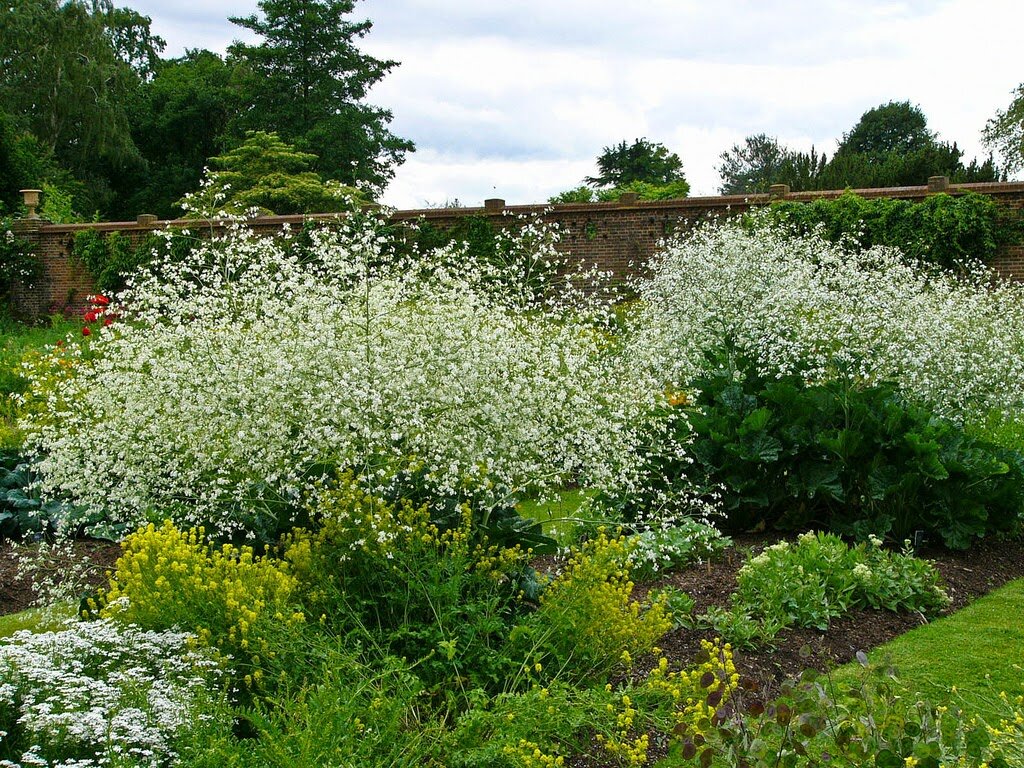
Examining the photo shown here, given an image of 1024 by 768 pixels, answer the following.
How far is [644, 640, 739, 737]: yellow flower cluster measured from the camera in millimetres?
3262

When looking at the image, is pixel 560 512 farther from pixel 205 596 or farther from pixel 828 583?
pixel 205 596

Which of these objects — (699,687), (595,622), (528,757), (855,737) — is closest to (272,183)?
(595,622)

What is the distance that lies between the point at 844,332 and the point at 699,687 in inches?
186

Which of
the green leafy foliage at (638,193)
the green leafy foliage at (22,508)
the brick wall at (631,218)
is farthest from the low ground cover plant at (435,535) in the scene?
the green leafy foliage at (638,193)

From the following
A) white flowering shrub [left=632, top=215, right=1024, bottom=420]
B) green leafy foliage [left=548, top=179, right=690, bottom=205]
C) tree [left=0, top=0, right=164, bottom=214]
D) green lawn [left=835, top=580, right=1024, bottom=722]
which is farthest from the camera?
tree [left=0, top=0, right=164, bottom=214]

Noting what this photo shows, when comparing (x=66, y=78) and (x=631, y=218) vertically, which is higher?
(x=66, y=78)

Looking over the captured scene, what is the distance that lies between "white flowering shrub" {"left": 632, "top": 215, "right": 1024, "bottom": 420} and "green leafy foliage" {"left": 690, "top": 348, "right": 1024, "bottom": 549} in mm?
470

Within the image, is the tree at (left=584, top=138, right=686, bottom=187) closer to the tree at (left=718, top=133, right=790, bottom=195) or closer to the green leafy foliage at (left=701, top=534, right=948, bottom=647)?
the tree at (left=718, top=133, right=790, bottom=195)

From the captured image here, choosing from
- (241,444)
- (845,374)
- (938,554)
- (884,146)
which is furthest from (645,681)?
(884,146)

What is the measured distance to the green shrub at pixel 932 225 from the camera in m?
15.4

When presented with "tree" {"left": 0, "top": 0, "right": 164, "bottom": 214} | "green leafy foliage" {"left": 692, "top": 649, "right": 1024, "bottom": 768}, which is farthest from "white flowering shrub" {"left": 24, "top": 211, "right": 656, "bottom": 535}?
"tree" {"left": 0, "top": 0, "right": 164, "bottom": 214}

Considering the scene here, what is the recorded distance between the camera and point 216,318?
237 inches

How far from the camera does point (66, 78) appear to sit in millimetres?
32500

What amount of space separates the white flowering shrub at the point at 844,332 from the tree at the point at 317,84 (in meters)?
24.9
